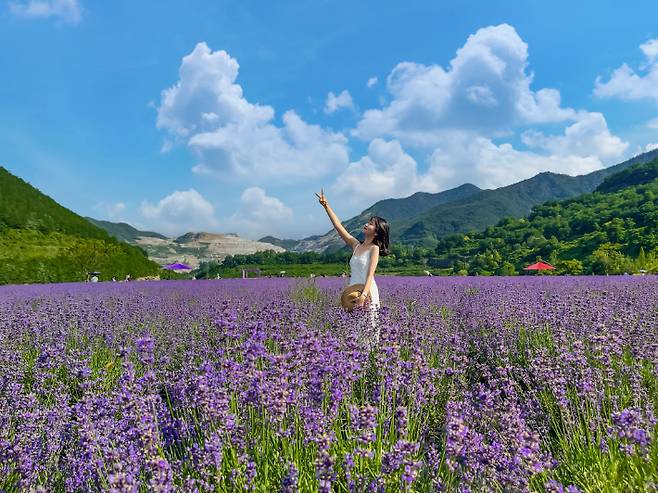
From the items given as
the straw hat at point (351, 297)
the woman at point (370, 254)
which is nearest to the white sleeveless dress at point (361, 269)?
the woman at point (370, 254)

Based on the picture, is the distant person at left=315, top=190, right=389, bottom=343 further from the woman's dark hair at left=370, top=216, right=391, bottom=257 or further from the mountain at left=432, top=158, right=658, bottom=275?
the mountain at left=432, top=158, right=658, bottom=275

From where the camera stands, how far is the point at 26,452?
6.90ft

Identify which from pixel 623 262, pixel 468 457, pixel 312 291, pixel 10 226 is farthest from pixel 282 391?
pixel 10 226

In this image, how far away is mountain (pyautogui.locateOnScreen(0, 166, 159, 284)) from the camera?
77.7 feet

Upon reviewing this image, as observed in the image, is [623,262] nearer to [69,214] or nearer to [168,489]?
[168,489]

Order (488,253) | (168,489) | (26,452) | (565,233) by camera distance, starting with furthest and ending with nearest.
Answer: (565,233), (488,253), (26,452), (168,489)

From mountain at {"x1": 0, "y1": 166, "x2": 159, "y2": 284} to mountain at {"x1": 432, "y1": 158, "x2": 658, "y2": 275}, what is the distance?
2711 centimetres

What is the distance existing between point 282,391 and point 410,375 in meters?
0.91

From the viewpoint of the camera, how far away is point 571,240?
53125mm

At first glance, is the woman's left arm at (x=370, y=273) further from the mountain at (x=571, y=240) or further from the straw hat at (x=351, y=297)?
the mountain at (x=571, y=240)

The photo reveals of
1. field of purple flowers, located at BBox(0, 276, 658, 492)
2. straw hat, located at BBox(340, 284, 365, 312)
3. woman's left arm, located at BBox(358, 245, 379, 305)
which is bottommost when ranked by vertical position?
field of purple flowers, located at BBox(0, 276, 658, 492)

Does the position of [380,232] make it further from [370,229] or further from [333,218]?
[333,218]

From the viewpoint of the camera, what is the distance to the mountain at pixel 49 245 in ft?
77.7

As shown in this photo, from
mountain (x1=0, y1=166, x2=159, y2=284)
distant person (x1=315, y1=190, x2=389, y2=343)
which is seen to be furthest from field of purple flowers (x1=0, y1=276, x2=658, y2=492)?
mountain (x1=0, y1=166, x2=159, y2=284)
